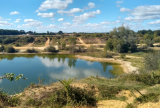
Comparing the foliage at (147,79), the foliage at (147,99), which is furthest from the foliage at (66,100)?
the foliage at (147,79)

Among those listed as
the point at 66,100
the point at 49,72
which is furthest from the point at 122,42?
the point at 66,100

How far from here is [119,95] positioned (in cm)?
677

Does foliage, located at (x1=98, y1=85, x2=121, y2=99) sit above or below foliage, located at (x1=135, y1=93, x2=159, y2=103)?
below

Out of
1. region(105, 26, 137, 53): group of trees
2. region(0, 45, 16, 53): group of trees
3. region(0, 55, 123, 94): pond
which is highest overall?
region(105, 26, 137, 53): group of trees

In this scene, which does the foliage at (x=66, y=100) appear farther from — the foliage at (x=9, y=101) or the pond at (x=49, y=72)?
the pond at (x=49, y=72)

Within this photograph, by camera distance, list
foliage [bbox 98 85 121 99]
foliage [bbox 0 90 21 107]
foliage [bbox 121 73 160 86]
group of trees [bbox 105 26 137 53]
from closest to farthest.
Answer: foliage [bbox 0 90 21 107] → foliage [bbox 98 85 121 99] → foliage [bbox 121 73 160 86] → group of trees [bbox 105 26 137 53]

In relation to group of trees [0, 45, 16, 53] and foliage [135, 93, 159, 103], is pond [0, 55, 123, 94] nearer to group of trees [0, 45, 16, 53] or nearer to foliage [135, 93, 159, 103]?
foliage [135, 93, 159, 103]

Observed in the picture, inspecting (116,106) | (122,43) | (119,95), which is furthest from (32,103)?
(122,43)

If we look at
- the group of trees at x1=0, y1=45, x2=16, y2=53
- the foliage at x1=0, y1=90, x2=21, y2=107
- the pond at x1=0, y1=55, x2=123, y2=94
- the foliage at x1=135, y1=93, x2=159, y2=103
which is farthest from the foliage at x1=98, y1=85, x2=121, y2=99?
the group of trees at x1=0, y1=45, x2=16, y2=53

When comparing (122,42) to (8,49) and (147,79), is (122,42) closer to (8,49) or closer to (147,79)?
(147,79)

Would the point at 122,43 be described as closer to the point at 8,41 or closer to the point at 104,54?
the point at 104,54

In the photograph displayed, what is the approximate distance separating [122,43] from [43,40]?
3315 centimetres

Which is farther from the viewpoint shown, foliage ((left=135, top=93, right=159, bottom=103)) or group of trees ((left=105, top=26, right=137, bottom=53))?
group of trees ((left=105, top=26, right=137, bottom=53))

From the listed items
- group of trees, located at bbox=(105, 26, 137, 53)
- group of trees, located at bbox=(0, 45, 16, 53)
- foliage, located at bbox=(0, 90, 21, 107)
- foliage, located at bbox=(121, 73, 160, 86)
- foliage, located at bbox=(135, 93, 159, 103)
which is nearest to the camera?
foliage, located at bbox=(135, 93, 159, 103)
